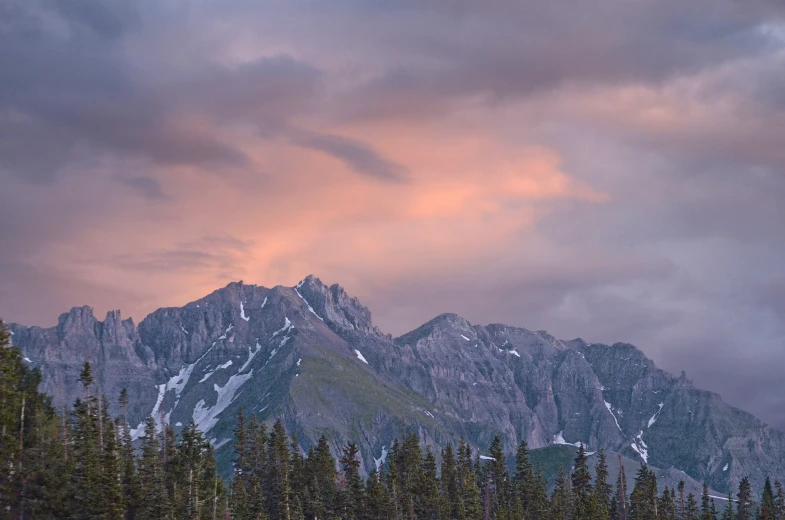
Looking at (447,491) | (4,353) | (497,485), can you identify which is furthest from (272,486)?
(4,353)

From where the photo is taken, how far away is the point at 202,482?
149m

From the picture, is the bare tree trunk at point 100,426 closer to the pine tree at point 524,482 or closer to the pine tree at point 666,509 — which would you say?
the pine tree at point 524,482

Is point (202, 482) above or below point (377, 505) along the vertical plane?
A: above

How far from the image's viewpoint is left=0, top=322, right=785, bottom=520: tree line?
382 ft

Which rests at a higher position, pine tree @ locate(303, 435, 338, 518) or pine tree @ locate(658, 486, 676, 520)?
pine tree @ locate(303, 435, 338, 518)

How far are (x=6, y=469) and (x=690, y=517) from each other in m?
128

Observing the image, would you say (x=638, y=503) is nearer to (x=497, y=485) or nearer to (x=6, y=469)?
(x=497, y=485)

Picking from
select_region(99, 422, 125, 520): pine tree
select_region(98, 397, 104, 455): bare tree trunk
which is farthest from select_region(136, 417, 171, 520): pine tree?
select_region(98, 397, 104, 455): bare tree trunk

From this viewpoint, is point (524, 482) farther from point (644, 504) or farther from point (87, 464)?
point (87, 464)

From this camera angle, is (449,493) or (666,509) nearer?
(449,493)

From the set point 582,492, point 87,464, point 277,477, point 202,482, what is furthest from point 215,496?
point 582,492

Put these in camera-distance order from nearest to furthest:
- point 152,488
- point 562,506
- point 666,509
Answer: point 152,488 → point 562,506 → point 666,509

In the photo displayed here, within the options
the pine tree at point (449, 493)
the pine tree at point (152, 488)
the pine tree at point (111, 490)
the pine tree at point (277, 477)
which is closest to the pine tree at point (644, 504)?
the pine tree at point (449, 493)

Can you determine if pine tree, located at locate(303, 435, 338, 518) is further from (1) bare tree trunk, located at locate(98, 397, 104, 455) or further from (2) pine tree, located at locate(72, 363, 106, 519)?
(2) pine tree, located at locate(72, 363, 106, 519)
